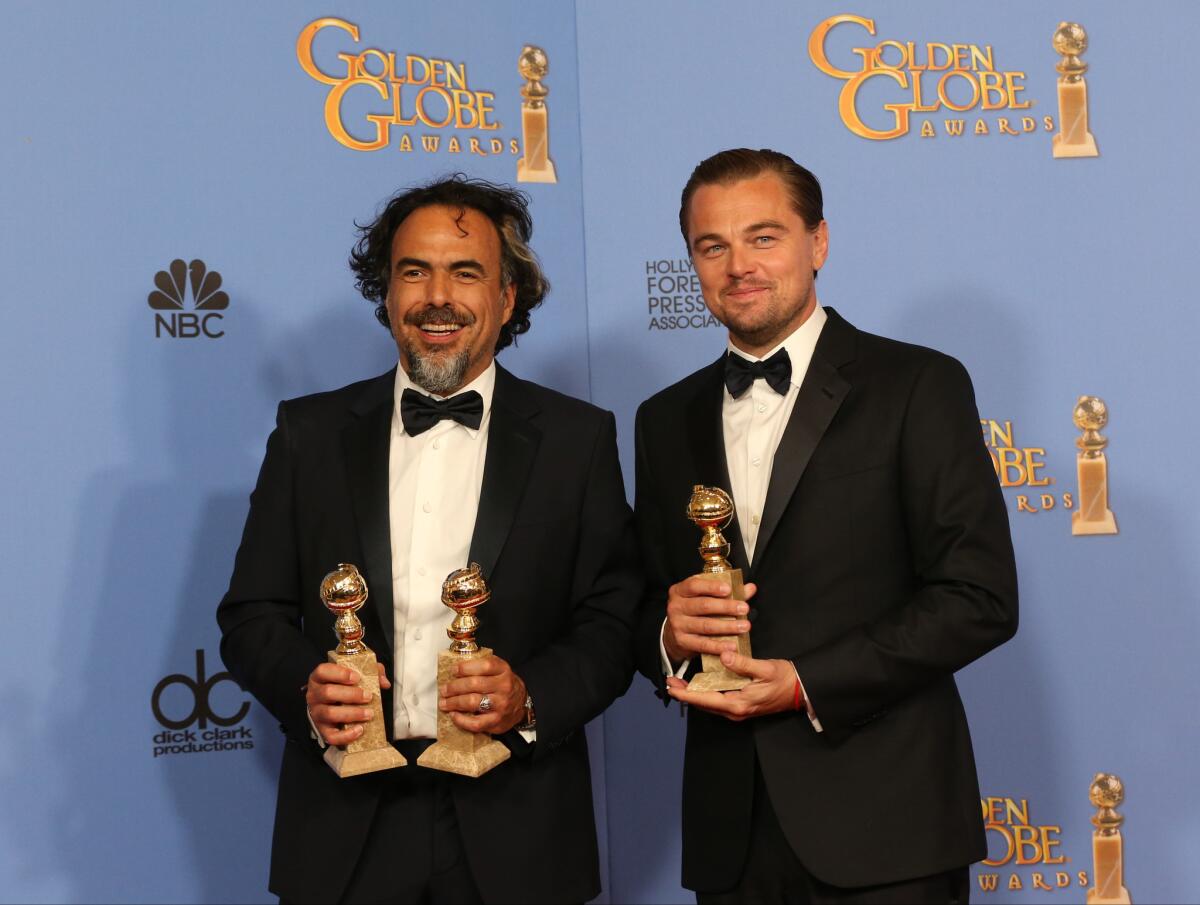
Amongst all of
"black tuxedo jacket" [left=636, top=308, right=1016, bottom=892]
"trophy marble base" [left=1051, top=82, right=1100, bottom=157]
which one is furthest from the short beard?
"trophy marble base" [left=1051, top=82, right=1100, bottom=157]

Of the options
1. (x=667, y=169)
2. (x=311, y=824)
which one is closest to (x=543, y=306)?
(x=667, y=169)

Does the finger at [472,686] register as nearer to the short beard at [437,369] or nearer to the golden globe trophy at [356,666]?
the golden globe trophy at [356,666]

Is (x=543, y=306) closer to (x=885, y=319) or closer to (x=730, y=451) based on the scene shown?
(x=885, y=319)

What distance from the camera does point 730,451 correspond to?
2.59 meters

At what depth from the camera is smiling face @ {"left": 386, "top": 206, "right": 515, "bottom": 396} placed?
9.03 ft

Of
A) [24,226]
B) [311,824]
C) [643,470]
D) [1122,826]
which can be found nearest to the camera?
[311,824]

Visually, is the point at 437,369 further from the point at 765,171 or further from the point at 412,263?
the point at 765,171

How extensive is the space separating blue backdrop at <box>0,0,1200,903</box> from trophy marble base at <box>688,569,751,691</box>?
1581 millimetres

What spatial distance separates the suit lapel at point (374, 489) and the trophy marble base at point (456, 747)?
27cm

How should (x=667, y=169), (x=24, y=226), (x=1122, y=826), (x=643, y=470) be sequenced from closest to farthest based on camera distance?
(x=643, y=470) < (x=24, y=226) < (x=1122, y=826) < (x=667, y=169)

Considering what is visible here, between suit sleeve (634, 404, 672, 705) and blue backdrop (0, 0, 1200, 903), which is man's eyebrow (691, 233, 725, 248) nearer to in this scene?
suit sleeve (634, 404, 672, 705)

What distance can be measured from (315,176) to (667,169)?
1.04 m

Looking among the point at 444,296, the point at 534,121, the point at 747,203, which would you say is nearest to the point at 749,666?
the point at 747,203

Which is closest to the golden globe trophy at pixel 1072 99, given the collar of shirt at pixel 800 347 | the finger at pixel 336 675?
the collar of shirt at pixel 800 347
